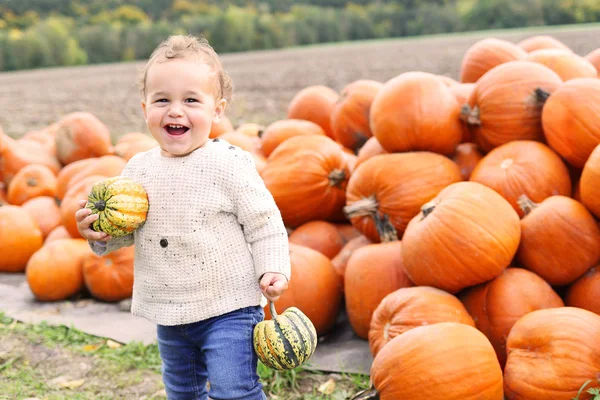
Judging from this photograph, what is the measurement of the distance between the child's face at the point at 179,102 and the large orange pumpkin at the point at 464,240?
131cm

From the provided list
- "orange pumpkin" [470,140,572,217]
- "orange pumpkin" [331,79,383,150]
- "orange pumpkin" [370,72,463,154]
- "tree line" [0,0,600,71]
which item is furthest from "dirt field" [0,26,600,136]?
"tree line" [0,0,600,71]

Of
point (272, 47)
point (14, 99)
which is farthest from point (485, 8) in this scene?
point (14, 99)

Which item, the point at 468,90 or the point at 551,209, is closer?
the point at 551,209

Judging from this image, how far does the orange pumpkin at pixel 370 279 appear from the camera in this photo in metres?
3.23

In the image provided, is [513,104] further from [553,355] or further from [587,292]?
[553,355]

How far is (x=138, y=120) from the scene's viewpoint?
11.9 metres

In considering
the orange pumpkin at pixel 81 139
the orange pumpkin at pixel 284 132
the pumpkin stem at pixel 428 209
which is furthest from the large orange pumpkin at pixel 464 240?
the orange pumpkin at pixel 81 139

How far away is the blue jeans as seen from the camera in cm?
211

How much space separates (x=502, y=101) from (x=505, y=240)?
1019 mm

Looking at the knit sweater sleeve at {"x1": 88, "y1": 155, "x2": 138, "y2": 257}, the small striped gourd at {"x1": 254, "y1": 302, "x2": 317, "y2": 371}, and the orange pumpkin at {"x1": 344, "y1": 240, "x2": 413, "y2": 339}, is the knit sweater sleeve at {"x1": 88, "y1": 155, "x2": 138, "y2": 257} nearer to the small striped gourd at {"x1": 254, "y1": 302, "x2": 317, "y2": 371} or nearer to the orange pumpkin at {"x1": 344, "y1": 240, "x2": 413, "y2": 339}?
the small striped gourd at {"x1": 254, "y1": 302, "x2": 317, "y2": 371}

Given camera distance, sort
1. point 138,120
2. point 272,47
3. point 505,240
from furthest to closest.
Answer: point 272,47
point 138,120
point 505,240

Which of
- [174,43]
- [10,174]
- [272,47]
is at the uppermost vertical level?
[174,43]

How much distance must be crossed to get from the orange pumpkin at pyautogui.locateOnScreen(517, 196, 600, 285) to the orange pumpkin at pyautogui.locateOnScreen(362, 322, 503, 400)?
2.13 ft

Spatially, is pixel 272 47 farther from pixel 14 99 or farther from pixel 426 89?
pixel 426 89
